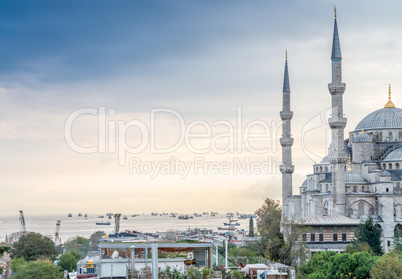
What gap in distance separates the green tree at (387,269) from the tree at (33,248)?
28.7 meters

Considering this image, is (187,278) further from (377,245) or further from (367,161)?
(367,161)

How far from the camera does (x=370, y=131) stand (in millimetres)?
65438

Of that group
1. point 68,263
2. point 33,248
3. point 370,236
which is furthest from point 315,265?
point 33,248

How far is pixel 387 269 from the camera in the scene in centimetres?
2970

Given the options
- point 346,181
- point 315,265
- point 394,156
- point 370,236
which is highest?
point 394,156

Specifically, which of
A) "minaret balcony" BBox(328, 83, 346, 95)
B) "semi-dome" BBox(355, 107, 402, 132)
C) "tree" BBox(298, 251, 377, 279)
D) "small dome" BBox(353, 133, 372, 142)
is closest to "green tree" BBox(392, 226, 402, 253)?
"small dome" BBox(353, 133, 372, 142)

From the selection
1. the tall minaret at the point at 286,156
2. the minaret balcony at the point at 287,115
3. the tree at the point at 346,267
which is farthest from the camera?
the minaret balcony at the point at 287,115

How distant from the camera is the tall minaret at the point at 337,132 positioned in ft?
180

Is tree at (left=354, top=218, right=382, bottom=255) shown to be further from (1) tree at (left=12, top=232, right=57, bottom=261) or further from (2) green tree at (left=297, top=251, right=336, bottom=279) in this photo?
(1) tree at (left=12, top=232, right=57, bottom=261)

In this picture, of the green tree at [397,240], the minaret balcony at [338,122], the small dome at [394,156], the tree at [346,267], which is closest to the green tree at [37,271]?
the tree at [346,267]

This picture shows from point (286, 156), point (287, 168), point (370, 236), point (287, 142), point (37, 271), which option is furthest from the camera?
point (287, 142)

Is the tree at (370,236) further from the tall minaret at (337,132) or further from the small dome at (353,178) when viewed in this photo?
the small dome at (353,178)

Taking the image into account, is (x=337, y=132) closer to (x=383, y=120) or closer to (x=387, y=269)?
(x=383, y=120)

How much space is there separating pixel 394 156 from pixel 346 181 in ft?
21.5
